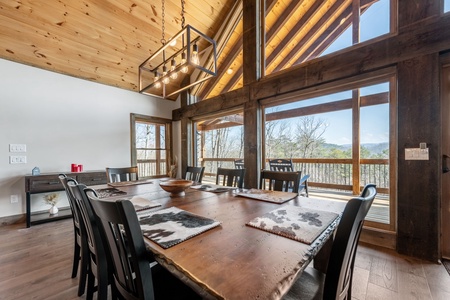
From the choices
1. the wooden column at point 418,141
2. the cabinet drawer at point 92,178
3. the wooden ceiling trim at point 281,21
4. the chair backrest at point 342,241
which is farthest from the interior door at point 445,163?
the cabinet drawer at point 92,178

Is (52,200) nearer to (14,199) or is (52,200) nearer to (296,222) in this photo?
(14,199)

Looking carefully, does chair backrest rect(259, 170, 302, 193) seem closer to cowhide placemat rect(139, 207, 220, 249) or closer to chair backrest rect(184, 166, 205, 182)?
chair backrest rect(184, 166, 205, 182)

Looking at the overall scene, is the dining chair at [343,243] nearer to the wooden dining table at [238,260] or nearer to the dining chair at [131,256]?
the wooden dining table at [238,260]

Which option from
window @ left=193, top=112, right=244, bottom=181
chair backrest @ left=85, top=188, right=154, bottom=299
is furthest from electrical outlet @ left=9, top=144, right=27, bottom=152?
chair backrest @ left=85, top=188, right=154, bottom=299

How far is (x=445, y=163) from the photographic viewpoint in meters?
1.93

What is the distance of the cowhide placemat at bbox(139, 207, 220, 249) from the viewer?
0.86m

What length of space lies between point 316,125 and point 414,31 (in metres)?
1.89

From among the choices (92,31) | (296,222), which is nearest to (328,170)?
(296,222)

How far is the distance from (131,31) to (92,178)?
2.70 meters

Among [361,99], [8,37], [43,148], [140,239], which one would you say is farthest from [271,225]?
[8,37]

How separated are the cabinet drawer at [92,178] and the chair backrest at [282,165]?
3149 millimetres

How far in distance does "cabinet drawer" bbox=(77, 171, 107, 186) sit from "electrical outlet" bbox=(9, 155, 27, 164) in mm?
837

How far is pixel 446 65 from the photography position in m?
1.93

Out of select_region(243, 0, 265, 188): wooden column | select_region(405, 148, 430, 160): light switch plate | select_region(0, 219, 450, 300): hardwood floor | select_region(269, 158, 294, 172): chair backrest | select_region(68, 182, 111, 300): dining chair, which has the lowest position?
select_region(0, 219, 450, 300): hardwood floor
